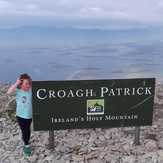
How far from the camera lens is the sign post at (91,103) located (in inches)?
420

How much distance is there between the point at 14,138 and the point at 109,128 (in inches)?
80.9

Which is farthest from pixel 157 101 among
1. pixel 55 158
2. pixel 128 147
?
pixel 55 158

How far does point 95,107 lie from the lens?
1089cm

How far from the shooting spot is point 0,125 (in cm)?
1253

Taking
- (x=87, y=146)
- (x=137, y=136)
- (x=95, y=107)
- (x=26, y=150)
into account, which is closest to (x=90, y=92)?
(x=95, y=107)

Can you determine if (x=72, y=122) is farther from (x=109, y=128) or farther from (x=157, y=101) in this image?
(x=157, y=101)

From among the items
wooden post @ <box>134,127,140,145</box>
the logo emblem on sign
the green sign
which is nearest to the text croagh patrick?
the green sign

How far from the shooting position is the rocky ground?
34.8 feet

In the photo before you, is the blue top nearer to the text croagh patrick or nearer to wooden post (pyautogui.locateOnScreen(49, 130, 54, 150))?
the text croagh patrick

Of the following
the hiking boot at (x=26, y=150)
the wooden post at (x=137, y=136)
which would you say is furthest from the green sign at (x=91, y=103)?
the hiking boot at (x=26, y=150)

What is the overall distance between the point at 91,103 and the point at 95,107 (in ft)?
0.45

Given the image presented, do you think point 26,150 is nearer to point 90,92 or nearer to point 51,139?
point 51,139

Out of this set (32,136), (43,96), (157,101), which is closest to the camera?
(43,96)

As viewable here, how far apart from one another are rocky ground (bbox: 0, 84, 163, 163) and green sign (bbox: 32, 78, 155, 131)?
47 cm
